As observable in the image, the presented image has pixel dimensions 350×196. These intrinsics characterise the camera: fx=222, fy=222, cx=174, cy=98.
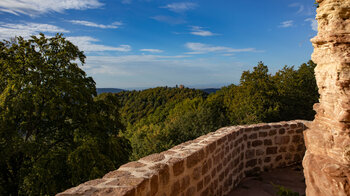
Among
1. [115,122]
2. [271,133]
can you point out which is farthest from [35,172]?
[271,133]

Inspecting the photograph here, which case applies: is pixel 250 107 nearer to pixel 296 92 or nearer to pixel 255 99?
pixel 255 99

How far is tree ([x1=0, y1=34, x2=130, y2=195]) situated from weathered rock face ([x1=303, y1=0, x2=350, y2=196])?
728cm

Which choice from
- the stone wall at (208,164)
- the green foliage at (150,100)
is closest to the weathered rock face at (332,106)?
the stone wall at (208,164)

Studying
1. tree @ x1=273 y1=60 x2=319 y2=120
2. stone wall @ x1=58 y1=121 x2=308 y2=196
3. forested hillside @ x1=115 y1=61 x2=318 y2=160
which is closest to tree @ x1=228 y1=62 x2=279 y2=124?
forested hillside @ x1=115 y1=61 x2=318 y2=160

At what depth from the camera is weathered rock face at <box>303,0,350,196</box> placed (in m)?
1.59

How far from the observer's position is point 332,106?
1.69m

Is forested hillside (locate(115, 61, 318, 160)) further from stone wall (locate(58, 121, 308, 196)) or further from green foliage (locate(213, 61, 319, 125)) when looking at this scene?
stone wall (locate(58, 121, 308, 196))

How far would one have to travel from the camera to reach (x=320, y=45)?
180cm

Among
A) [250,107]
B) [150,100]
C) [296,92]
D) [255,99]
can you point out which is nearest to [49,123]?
[250,107]

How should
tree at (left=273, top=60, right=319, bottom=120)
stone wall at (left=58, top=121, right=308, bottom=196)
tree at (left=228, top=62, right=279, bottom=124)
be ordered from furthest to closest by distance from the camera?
tree at (left=273, top=60, right=319, bottom=120), tree at (left=228, top=62, right=279, bottom=124), stone wall at (left=58, top=121, right=308, bottom=196)

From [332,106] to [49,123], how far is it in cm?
1038

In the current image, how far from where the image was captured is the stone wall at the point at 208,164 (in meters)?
1.71

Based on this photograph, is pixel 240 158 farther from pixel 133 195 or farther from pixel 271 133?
pixel 133 195

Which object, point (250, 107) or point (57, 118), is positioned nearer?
point (57, 118)
